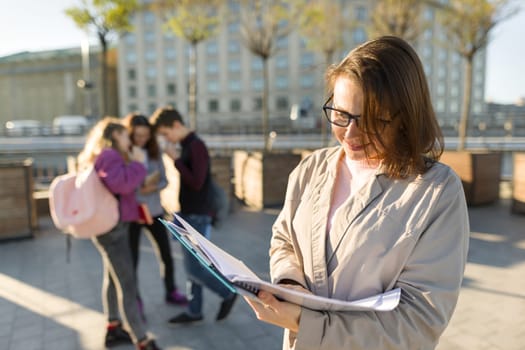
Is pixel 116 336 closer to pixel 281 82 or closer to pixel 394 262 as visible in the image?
pixel 394 262

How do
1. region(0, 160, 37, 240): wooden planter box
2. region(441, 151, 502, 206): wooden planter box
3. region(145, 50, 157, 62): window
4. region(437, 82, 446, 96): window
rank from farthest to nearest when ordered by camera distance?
1. region(437, 82, 446, 96): window
2. region(145, 50, 157, 62): window
3. region(441, 151, 502, 206): wooden planter box
4. region(0, 160, 37, 240): wooden planter box

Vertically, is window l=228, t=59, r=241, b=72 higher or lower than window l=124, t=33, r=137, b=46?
lower

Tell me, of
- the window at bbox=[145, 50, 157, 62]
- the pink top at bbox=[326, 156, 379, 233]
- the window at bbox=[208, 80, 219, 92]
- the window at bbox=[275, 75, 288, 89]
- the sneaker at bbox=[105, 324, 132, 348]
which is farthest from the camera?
the window at bbox=[145, 50, 157, 62]

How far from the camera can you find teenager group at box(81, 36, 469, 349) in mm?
1250

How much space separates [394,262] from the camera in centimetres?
129

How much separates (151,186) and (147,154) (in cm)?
39

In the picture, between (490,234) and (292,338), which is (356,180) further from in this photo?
(490,234)

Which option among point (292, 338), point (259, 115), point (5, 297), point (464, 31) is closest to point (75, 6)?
point (5, 297)

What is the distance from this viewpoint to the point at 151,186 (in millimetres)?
4246

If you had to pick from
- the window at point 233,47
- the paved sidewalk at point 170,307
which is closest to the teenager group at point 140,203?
the paved sidewalk at point 170,307

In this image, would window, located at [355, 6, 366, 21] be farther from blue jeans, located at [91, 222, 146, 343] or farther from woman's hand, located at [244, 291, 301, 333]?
woman's hand, located at [244, 291, 301, 333]

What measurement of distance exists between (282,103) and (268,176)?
49.3 m

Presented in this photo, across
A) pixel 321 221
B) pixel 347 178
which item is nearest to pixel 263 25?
pixel 347 178

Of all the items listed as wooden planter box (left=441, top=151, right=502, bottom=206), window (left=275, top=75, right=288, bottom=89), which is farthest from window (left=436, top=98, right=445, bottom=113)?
wooden planter box (left=441, top=151, right=502, bottom=206)
